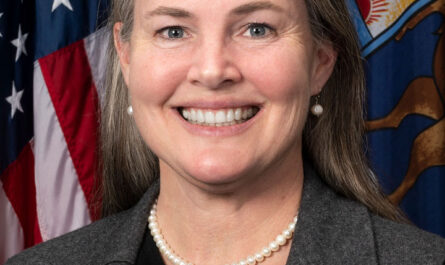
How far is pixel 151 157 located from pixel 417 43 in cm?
121

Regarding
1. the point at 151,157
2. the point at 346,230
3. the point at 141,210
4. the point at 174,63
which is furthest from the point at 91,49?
the point at 346,230

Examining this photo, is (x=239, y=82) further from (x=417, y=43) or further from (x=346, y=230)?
(x=417, y=43)

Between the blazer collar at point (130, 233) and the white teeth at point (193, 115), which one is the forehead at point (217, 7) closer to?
the white teeth at point (193, 115)

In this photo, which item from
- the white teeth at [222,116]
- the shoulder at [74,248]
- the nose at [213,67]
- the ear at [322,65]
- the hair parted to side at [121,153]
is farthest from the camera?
the hair parted to side at [121,153]

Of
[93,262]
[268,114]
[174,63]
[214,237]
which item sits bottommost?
[93,262]

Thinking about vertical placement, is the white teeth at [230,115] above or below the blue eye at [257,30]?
below

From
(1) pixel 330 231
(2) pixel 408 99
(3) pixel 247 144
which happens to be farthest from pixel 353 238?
(2) pixel 408 99

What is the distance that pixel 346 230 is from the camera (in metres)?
1.51

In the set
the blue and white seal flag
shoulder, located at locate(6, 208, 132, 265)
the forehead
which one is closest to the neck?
shoulder, located at locate(6, 208, 132, 265)

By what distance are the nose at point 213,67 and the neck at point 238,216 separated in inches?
10.6

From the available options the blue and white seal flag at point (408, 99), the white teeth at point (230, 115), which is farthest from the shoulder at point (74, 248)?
the blue and white seal flag at point (408, 99)

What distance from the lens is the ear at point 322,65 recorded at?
1.58m

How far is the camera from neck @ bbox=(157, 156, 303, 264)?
5.01ft

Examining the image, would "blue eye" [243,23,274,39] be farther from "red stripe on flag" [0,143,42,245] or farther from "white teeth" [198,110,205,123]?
"red stripe on flag" [0,143,42,245]
